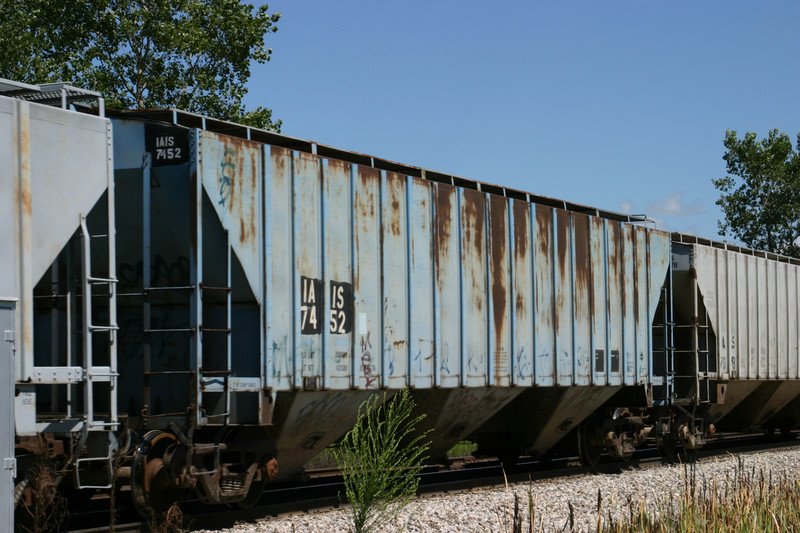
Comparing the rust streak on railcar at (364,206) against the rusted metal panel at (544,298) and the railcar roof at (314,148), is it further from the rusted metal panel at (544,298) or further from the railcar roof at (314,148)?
the rusted metal panel at (544,298)

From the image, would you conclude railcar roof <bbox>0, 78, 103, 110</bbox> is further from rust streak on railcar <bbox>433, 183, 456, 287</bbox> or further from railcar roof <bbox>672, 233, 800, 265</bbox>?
railcar roof <bbox>672, 233, 800, 265</bbox>

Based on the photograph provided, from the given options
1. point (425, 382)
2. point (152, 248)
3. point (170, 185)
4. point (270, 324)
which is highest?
point (170, 185)

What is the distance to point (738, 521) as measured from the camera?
299 inches

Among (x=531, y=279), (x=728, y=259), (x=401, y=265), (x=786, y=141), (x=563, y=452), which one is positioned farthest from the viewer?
(x=786, y=141)

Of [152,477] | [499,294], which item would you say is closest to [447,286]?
[499,294]

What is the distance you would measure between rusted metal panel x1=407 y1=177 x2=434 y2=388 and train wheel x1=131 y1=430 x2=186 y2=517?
3.64 metres

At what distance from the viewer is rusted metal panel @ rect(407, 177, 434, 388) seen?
12.3 meters

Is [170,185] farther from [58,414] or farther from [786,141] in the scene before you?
[786,141]

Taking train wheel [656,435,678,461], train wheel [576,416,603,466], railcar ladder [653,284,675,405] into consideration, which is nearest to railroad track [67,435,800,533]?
train wheel [656,435,678,461]

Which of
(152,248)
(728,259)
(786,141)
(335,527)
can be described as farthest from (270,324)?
(786,141)

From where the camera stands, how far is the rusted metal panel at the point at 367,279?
11.5 m

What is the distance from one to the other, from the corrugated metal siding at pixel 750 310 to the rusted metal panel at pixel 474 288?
677cm

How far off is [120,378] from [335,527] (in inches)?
112

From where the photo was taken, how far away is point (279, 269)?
10.5m
